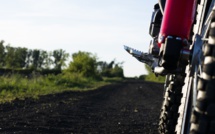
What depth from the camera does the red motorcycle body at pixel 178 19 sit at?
3.22 m

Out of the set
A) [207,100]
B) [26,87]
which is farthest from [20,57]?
[207,100]

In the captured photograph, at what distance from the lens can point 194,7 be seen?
3.27m

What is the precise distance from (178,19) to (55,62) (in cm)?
10272

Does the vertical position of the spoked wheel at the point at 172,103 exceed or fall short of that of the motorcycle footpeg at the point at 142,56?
it falls short

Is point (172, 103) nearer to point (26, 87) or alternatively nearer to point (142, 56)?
point (142, 56)

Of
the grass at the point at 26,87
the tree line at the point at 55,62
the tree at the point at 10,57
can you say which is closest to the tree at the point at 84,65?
the tree line at the point at 55,62

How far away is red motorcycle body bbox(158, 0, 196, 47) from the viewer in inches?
127

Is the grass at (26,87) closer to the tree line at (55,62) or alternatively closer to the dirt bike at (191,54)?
the dirt bike at (191,54)

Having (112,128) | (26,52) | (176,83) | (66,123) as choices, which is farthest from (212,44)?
(26,52)

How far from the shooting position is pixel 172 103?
418 centimetres

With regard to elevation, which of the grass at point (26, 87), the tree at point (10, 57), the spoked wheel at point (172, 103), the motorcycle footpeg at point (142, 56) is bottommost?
the grass at point (26, 87)

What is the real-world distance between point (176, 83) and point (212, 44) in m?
1.80

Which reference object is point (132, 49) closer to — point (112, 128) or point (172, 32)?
point (172, 32)

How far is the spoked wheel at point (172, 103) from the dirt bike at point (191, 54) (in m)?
0.38
